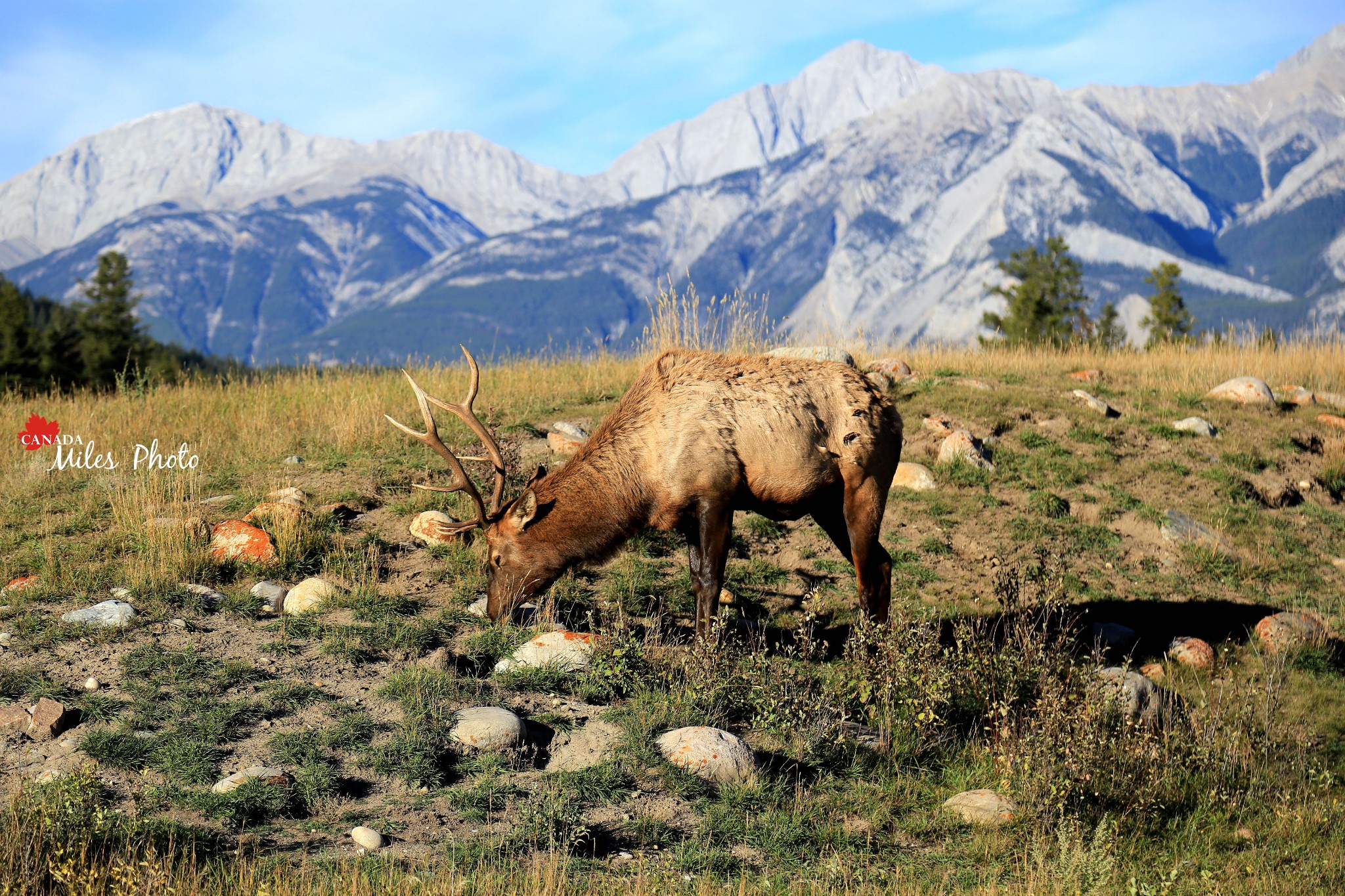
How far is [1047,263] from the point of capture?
1928 inches

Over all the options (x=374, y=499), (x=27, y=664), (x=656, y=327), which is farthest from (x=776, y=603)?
(x=656, y=327)

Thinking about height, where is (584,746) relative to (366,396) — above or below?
below

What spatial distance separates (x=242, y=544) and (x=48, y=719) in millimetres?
2931

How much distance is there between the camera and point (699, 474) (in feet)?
24.0

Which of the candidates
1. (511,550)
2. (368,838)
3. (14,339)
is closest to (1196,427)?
(511,550)

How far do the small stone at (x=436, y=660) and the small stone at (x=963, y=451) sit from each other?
7.36 metres

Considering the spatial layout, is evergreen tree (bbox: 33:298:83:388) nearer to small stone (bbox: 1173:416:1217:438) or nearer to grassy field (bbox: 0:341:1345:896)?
grassy field (bbox: 0:341:1345:896)

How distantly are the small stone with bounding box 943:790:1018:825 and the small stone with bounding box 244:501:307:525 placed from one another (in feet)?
19.8

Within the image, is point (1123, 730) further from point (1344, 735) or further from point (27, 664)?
point (27, 664)

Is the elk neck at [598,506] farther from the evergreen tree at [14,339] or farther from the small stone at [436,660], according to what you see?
the evergreen tree at [14,339]

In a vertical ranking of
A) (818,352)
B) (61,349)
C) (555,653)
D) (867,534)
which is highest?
(61,349)

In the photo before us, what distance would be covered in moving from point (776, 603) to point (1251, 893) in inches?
182

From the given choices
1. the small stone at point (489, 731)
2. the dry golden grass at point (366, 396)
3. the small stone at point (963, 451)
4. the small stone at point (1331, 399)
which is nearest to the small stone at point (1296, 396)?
the small stone at point (1331, 399)

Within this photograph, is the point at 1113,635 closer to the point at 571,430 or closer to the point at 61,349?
the point at 571,430
